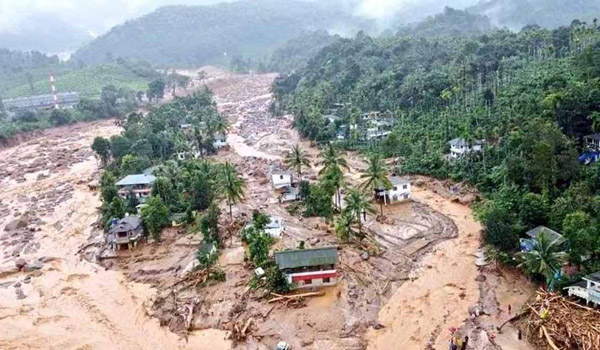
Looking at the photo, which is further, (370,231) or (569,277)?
(370,231)

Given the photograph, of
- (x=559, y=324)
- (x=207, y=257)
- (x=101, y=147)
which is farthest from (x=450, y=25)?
(x=559, y=324)

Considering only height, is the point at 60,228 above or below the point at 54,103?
below

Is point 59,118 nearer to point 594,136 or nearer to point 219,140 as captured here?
point 219,140

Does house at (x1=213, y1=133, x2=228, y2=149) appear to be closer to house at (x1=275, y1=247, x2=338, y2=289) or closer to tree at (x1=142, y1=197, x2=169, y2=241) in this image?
tree at (x1=142, y1=197, x2=169, y2=241)

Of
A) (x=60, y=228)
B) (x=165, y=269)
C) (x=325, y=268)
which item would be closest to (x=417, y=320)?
(x=325, y=268)

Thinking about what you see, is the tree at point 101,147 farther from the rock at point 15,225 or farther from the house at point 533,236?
the house at point 533,236

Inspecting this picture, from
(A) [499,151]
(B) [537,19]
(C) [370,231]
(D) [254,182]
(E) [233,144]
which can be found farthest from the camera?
(B) [537,19]

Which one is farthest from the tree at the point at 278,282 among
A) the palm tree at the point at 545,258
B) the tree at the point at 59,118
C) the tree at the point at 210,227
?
the tree at the point at 59,118

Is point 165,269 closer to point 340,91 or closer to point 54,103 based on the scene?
point 340,91
